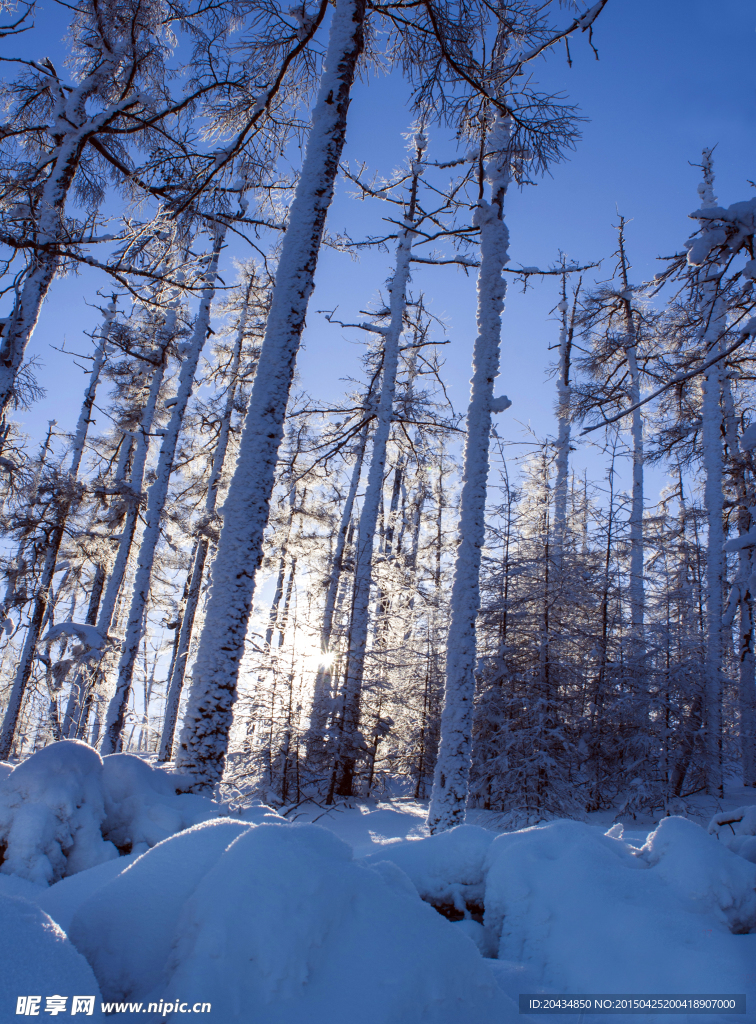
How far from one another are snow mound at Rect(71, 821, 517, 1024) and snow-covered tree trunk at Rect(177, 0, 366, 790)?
3.16 metres

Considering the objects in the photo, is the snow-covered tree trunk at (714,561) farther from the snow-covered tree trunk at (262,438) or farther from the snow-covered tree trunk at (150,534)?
the snow-covered tree trunk at (150,534)

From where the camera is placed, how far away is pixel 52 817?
3.27 metres

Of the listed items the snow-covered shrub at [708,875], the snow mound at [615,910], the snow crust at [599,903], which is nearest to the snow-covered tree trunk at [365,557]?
the snow crust at [599,903]

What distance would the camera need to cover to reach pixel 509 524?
950 cm

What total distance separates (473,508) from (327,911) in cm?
562

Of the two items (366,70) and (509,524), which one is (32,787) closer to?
(509,524)

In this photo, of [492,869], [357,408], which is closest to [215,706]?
[492,869]

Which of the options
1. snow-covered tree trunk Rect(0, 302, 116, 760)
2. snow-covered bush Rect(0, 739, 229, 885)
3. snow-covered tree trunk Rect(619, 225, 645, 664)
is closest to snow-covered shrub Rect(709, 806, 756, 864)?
snow-covered bush Rect(0, 739, 229, 885)

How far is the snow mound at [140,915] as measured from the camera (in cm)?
169

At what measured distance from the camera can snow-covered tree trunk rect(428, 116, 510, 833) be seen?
6297 mm

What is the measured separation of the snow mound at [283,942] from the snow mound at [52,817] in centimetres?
169

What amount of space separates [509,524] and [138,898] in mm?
8396

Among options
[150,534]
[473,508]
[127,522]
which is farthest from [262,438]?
[127,522]

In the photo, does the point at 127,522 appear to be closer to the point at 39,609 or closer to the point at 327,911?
the point at 39,609
